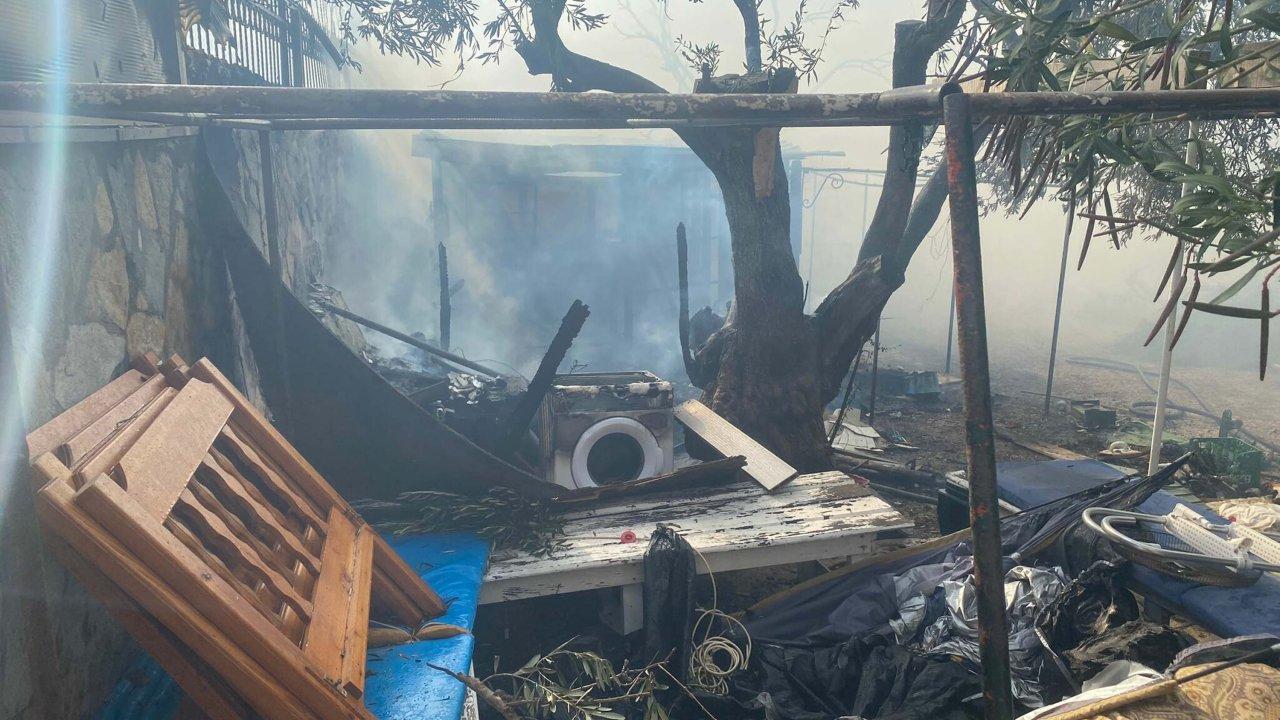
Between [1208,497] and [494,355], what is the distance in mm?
13253

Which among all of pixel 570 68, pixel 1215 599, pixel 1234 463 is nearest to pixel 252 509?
pixel 1215 599

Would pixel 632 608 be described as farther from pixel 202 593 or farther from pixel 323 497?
pixel 202 593

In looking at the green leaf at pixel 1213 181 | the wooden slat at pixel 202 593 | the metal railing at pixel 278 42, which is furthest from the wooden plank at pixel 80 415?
the green leaf at pixel 1213 181

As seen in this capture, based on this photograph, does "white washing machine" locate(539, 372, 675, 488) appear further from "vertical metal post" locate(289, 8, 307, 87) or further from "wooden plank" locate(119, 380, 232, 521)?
"vertical metal post" locate(289, 8, 307, 87)

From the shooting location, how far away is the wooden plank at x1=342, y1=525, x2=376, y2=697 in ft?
8.20

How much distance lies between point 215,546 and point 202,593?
439 mm

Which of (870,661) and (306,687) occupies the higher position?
(306,687)

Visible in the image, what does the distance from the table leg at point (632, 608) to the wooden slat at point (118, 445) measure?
2.65 m

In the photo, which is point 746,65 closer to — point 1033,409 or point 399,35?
point 399,35

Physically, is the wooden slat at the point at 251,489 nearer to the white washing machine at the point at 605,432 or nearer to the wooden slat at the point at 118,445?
the wooden slat at the point at 118,445

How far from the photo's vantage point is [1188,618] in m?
3.68

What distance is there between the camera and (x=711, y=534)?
4.71 meters

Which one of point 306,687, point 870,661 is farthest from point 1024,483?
point 306,687

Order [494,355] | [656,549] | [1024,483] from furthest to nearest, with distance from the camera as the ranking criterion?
[494,355], [1024,483], [656,549]
